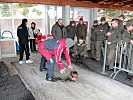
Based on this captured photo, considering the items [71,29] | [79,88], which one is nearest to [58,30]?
[71,29]

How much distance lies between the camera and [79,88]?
405cm

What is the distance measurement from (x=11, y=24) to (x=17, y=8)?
2.99ft

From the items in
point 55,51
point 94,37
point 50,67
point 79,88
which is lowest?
point 79,88

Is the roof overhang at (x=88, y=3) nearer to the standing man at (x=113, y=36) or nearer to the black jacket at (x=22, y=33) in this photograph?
the black jacket at (x=22, y=33)

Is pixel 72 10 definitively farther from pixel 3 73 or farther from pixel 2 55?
pixel 3 73

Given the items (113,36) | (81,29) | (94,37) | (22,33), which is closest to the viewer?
(113,36)

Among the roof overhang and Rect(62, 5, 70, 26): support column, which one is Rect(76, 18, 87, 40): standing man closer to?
Rect(62, 5, 70, 26): support column

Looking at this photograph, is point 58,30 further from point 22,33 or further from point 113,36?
point 113,36

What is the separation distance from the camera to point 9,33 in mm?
7883

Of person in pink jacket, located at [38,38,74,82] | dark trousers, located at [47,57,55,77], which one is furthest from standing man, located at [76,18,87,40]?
dark trousers, located at [47,57,55,77]

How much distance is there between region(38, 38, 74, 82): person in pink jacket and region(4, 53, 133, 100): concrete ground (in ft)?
1.19

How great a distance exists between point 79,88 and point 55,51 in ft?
3.33

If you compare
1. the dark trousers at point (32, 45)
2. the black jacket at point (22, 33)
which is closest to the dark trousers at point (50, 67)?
the black jacket at point (22, 33)

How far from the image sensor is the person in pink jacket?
4.02m
